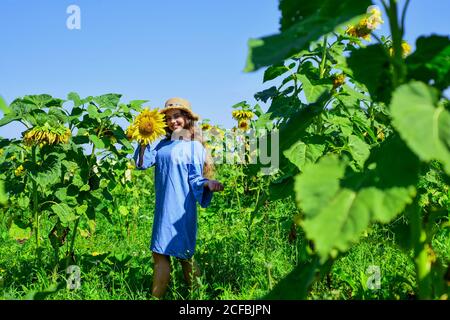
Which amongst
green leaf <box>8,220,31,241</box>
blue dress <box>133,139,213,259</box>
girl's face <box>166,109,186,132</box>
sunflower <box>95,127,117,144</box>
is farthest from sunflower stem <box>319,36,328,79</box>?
green leaf <box>8,220,31,241</box>

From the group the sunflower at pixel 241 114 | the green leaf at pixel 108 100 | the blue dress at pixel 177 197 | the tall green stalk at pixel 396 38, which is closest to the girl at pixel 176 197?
the blue dress at pixel 177 197

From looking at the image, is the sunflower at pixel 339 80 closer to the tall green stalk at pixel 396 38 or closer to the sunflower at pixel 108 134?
the sunflower at pixel 108 134

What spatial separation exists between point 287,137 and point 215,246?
2.46 m

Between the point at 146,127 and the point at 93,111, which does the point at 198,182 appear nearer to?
the point at 146,127

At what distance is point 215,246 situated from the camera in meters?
4.15

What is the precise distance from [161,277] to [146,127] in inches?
36.0

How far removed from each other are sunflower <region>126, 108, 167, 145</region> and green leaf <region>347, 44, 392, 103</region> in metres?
2.01

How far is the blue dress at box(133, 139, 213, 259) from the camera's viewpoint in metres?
3.37

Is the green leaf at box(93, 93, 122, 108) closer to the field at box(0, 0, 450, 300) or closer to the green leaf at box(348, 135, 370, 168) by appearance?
the field at box(0, 0, 450, 300)

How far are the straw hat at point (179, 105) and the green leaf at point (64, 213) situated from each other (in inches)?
35.2

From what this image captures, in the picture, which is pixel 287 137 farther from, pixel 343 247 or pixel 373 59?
pixel 343 247

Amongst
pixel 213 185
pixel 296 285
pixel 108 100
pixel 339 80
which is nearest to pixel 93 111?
pixel 108 100

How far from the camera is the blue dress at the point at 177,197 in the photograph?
3373 millimetres
